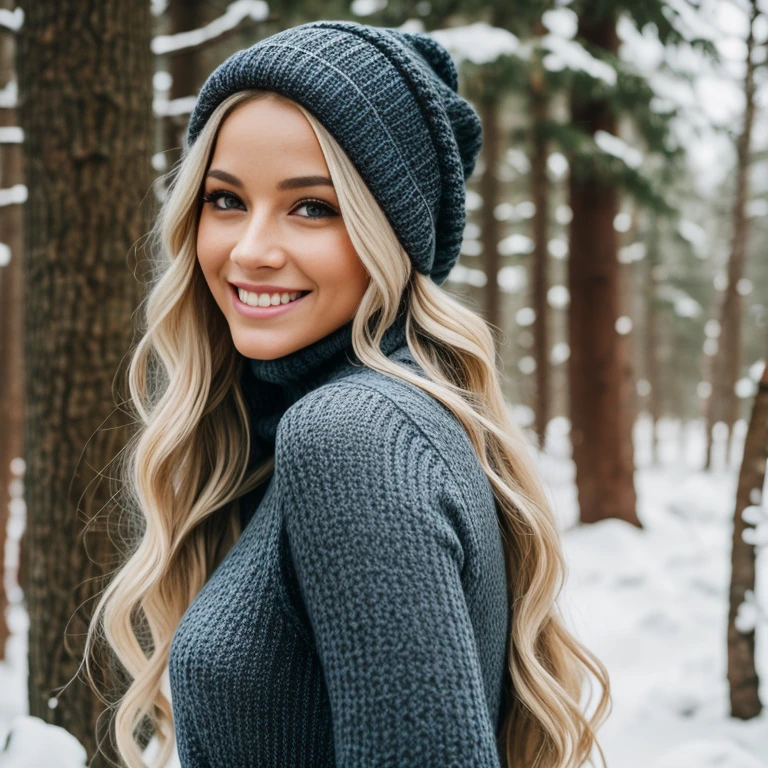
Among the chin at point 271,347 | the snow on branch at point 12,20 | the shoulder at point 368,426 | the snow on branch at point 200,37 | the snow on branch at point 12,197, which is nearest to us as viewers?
the shoulder at point 368,426

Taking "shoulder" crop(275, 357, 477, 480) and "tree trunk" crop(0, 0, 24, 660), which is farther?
"tree trunk" crop(0, 0, 24, 660)

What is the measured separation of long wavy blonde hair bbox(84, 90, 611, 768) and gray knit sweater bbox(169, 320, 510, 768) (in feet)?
0.47

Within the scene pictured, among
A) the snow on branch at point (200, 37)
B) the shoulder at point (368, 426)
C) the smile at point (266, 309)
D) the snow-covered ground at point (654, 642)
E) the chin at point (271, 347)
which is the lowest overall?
the snow-covered ground at point (654, 642)

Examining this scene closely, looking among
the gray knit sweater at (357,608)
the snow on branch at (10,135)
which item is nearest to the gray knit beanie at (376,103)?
the gray knit sweater at (357,608)

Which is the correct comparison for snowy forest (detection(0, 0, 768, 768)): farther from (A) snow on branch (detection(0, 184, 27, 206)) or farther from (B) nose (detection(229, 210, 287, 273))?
(B) nose (detection(229, 210, 287, 273))

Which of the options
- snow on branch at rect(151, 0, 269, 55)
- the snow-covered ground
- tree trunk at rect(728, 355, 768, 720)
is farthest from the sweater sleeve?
snow on branch at rect(151, 0, 269, 55)

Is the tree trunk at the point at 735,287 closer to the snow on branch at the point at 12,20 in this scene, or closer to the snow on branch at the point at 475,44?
the snow on branch at the point at 475,44

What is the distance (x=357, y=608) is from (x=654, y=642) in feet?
18.6

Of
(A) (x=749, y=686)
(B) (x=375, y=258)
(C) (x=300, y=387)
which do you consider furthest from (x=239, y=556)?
(A) (x=749, y=686)

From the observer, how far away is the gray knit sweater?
119cm

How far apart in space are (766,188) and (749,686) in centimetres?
2178

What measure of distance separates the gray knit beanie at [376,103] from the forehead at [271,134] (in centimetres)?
4

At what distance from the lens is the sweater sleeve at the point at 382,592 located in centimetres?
117

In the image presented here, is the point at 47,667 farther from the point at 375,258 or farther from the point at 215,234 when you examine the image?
the point at 375,258
